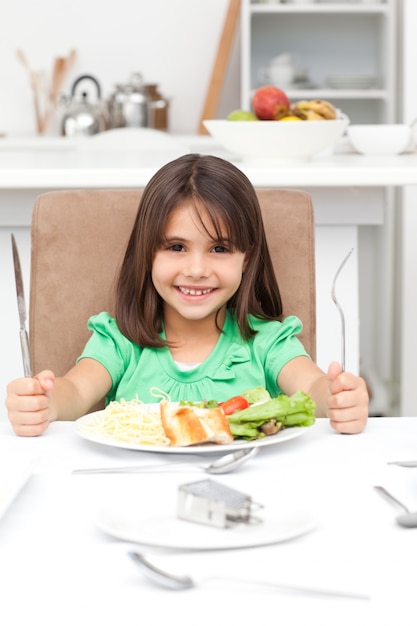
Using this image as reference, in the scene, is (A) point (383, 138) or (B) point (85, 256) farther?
(A) point (383, 138)

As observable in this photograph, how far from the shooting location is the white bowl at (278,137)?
2107 millimetres

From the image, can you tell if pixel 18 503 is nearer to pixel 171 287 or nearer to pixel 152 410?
pixel 152 410

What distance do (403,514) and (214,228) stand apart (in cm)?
76

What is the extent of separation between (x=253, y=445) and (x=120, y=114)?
3592mm

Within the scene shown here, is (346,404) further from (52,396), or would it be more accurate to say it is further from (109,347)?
(109,347)

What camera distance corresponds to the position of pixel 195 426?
1.06 m

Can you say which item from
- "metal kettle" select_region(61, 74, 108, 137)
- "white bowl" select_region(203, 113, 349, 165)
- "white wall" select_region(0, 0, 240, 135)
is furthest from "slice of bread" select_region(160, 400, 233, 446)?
"white wall" select_region(0, 0, 240, 135)

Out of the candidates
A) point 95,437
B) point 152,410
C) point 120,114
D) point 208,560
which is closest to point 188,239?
point 152,410

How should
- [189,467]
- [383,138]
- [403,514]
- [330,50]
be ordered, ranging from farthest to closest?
[330,50] < [383,138] < [189,467] < [403,514]

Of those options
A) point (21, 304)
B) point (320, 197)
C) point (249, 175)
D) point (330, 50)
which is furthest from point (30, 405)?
point (330, 50)

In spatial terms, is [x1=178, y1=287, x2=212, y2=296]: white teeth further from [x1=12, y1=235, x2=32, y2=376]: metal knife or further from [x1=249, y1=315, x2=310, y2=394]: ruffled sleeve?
[x1=12, y1=235, x2=32, y2=376]: metal knife

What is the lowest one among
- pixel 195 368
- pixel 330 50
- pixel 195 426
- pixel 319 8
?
pixel 195 368

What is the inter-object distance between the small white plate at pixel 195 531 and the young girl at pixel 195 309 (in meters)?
0.62

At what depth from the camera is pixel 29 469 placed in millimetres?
957
